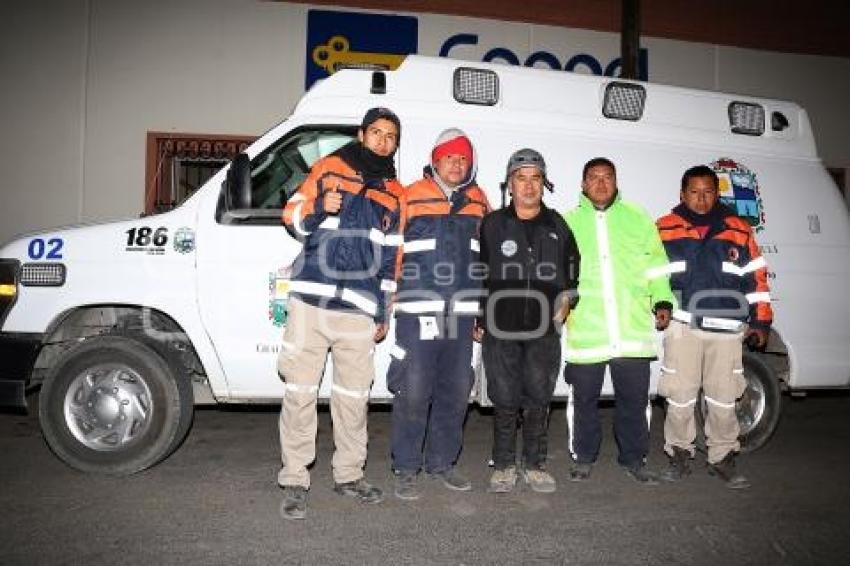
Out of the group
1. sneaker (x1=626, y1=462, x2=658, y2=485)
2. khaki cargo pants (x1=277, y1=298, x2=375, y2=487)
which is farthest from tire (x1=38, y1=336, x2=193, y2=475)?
sneaker (x1=626, y1=462, x2=658, y2=485)

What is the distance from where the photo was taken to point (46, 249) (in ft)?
13.0

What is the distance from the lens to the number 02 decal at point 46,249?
3961 millimetres

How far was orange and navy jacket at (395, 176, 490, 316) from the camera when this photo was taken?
3.70 m

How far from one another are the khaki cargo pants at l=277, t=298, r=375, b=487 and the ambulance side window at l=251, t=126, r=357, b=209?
0.92 m

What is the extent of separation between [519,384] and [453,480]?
0.73m

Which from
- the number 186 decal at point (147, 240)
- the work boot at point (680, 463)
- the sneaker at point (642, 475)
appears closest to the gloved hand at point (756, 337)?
the work boot at point (680, 463)

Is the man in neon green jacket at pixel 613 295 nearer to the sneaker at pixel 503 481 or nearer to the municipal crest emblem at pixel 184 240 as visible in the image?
the sneaker at pixel 503 481

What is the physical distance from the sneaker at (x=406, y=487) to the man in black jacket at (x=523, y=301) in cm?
50

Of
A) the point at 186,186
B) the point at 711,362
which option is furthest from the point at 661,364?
the point at 186,186

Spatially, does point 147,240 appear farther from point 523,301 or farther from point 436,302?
point 523,301

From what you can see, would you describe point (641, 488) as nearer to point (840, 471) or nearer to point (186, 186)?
point (840, 471)

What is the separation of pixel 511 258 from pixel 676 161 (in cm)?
177

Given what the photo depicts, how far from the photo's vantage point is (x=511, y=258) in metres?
3.78

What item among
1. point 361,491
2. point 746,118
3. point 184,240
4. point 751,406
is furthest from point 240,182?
point 751,406
